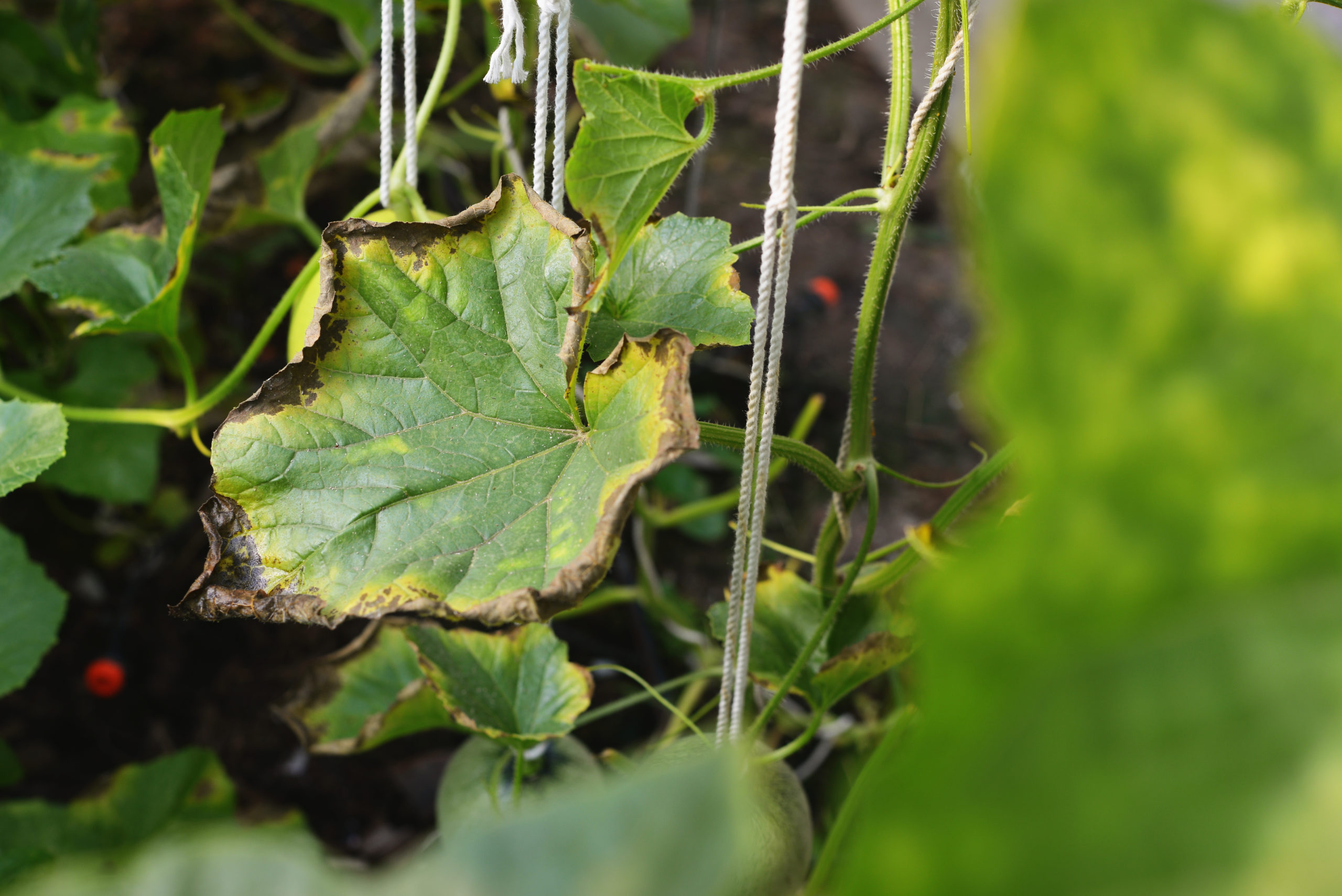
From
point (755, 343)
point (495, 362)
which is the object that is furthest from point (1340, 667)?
point (495, 362)

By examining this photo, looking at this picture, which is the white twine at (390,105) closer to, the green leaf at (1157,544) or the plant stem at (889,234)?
the plant stem at (889,234)

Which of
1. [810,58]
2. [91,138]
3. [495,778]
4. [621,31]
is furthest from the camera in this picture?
[621,31]

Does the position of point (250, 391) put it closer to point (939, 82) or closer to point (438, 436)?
point (438, 436)

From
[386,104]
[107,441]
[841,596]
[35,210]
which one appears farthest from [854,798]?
[107,441]

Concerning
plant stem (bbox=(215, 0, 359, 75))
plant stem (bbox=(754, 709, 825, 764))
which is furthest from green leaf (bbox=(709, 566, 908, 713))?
plant stem (bbox=(215, 0, 359, 75))

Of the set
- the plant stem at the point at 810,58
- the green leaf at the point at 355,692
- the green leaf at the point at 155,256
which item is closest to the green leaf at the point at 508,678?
the green leaf at the point at 355,692

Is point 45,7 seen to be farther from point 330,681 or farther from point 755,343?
point 755,343

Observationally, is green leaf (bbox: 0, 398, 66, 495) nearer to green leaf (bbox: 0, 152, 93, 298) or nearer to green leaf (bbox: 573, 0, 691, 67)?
green leaf (bbox: 0, 152, 93, 298)
